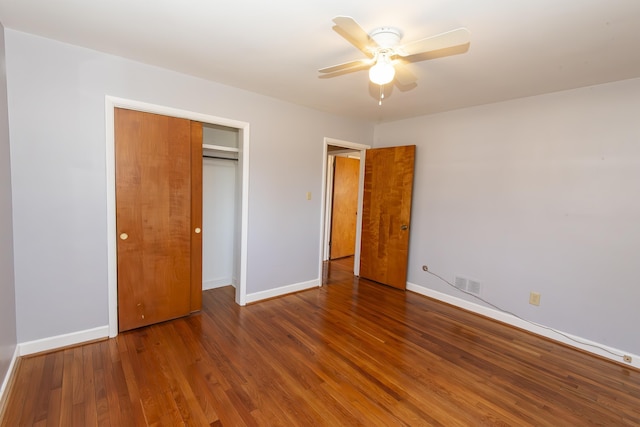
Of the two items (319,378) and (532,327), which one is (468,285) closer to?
(532,327)

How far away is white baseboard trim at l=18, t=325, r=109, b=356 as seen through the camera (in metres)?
2.29

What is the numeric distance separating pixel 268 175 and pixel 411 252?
2273 mm

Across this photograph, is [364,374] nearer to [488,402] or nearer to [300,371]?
[300,371]

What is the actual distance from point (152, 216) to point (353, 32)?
237cm

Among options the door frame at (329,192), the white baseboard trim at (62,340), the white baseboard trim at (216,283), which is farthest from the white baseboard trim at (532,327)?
the white baseboard trim at (62,340)

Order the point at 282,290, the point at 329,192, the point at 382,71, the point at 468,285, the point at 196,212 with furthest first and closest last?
1. the point at 329,192
2. the point at 282,290
3. the point at 468,285
4. the point at 196,212
5. the point at 382,71

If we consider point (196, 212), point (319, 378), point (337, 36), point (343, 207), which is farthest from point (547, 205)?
point (196, 212)

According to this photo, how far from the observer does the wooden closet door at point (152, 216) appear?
8.64 feet

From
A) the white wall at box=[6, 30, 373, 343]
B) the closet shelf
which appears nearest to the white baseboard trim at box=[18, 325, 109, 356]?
the white wall at box=[6, 30, 373, 343]

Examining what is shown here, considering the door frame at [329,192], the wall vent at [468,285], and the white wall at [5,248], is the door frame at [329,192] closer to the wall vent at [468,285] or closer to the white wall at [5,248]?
the wall vent at [468,285]

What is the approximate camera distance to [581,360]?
103 inches

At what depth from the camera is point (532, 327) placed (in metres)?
3.08

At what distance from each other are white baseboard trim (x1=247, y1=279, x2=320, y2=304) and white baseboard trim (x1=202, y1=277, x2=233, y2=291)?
2.34ft

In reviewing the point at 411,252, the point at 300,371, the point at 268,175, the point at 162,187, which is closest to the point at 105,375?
the point at 300,371
